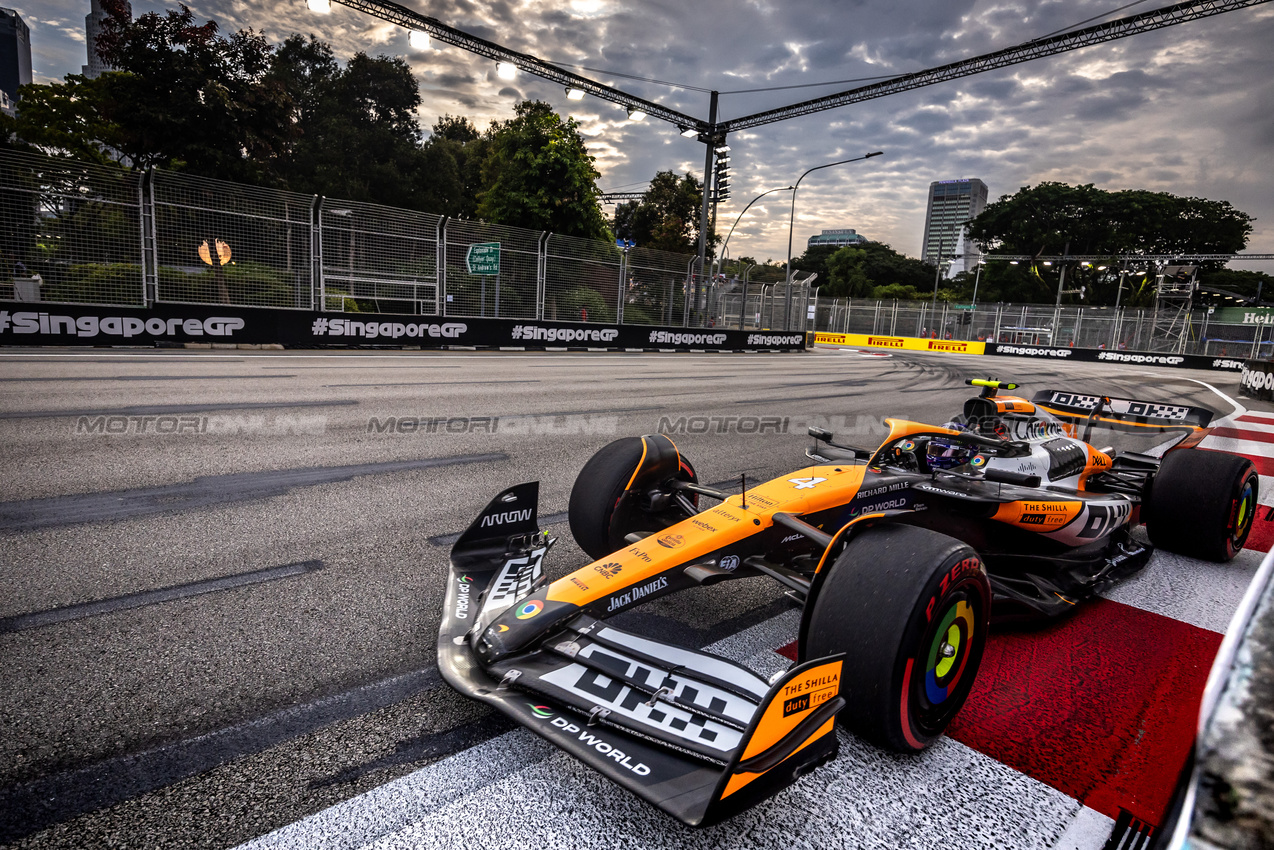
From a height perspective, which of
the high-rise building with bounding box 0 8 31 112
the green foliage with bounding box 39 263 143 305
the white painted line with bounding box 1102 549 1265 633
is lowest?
the white painted line with bounding box 1102 549 1265 633

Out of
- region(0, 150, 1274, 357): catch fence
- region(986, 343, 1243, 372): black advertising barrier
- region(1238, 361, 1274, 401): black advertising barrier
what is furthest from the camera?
region(986, 343, 1243, 372): black advertising barrier

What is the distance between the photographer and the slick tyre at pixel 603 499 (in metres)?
3.04

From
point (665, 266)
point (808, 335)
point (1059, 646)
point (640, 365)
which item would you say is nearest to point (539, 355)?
point (640, 365)

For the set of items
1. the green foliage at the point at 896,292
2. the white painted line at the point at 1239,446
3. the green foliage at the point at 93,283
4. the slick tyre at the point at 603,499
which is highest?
the green foliage at the point at 896,292

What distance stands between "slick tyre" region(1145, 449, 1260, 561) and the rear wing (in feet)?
4.14

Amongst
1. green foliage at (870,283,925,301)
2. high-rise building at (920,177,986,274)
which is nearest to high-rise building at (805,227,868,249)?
high-rise building at (920,177,986,274)

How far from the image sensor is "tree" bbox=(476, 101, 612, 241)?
2812 centimetres

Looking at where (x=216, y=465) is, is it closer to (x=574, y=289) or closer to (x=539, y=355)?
(x=539, y=355)

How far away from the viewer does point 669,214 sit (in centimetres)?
5125

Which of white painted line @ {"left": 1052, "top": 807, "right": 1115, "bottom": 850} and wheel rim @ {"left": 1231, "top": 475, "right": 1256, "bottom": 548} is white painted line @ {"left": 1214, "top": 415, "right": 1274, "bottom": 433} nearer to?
wheel rim @ {"left": 1231, "top": 475, "right": 1256, "bottom": 548}

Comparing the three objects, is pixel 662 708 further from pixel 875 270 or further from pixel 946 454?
pixel 875 270

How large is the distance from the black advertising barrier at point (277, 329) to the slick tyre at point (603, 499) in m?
12.3

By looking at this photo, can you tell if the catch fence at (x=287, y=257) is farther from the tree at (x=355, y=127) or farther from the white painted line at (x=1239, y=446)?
the tree at (x=355, y=127)

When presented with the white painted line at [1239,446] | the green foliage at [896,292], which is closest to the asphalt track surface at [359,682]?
the white painted line at [1239,446]
